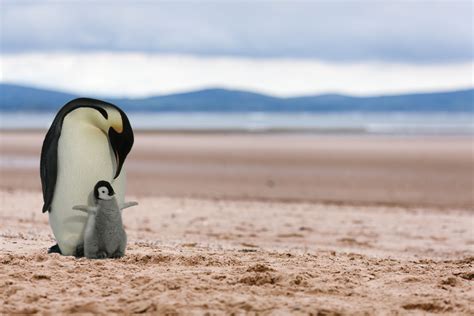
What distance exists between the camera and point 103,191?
6477 millimetres

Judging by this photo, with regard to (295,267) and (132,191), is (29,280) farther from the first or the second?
(132,191)

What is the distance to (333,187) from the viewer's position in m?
16.9

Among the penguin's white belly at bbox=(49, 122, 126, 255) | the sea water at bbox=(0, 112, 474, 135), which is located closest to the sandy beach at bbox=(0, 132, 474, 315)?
the penguin's white belly at bbox=(49, 122, 126, 255)

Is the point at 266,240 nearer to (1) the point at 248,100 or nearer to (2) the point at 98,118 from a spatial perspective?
(2) the point at 98,118

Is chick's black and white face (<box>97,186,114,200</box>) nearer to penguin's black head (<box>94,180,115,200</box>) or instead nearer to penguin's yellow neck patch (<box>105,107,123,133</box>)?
penguin's black head (<box>94,180,115,200</box>)

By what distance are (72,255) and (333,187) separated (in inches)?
423

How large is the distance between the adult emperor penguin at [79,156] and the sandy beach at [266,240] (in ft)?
→ 1.32

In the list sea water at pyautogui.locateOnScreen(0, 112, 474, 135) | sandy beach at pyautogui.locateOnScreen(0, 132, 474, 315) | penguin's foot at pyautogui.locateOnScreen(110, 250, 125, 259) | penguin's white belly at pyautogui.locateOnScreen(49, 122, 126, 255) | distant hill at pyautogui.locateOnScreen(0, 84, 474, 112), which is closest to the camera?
sandy beach at pyautogui.locateOnScreen(0, 132, 474, 315)

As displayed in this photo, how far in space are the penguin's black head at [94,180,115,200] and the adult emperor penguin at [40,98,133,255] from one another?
18 centimetres

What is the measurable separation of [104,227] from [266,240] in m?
3.79

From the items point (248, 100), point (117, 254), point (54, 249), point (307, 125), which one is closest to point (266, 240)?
point (117, 254)

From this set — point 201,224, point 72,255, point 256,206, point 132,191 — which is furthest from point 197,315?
point 132,191

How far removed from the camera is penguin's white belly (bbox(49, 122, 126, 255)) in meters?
6.65

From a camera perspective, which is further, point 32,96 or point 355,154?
point 32,96
